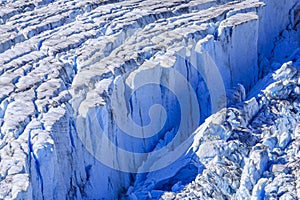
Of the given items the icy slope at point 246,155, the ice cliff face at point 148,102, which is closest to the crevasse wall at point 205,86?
the ice cliff face at point 148,102

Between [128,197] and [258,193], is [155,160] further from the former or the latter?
[258,193]

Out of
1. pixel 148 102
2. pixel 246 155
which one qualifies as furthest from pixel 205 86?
pixel 246 155

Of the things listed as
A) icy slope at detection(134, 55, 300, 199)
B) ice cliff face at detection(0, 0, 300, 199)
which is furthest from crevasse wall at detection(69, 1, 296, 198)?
icy slope at detection(134, 55, 300, 199)

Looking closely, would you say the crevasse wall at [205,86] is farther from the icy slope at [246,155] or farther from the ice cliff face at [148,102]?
the icy slope at [246,155]

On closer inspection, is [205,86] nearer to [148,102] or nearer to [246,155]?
[148,102]

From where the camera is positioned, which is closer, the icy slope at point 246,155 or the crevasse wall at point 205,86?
the icy slope at point 246,155

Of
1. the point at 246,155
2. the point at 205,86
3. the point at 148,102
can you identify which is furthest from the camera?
the point at 205,86

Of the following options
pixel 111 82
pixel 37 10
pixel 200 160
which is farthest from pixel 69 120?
pixel 37 10

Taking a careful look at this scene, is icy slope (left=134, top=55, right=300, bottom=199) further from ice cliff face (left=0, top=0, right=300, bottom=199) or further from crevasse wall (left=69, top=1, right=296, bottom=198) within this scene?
crevasse wall (left=69, top=1, right=296, bottom=198)
